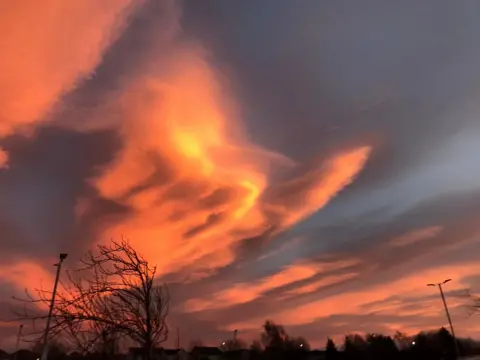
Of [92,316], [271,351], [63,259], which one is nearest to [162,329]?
[92,316]

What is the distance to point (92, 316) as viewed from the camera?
34.7 ft

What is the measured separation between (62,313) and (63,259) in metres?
15.6

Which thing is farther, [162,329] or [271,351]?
[271,351]

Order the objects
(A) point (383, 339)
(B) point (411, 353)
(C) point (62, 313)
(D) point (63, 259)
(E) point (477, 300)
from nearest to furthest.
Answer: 1. (C) point (62, 313)
2. (D) point (63, 259)
3. (E) point (477, 300)
4. (B) point (411, 353)
5. (A) point (383, 339)

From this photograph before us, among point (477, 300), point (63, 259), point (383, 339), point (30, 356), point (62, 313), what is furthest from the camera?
point (30, 356)

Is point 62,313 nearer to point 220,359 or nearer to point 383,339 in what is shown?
point 383,339

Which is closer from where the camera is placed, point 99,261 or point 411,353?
point 99,261

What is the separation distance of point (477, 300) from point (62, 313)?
2449 centimetres

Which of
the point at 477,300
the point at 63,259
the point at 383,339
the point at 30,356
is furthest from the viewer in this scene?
the point at 30,356

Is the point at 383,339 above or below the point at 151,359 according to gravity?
above

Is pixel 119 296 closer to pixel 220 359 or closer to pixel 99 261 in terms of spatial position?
pixel 99 261

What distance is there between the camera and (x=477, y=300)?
2717cm

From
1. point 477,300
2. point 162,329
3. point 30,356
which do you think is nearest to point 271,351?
point 30,356

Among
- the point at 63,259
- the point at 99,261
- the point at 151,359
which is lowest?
the point at 151,359
